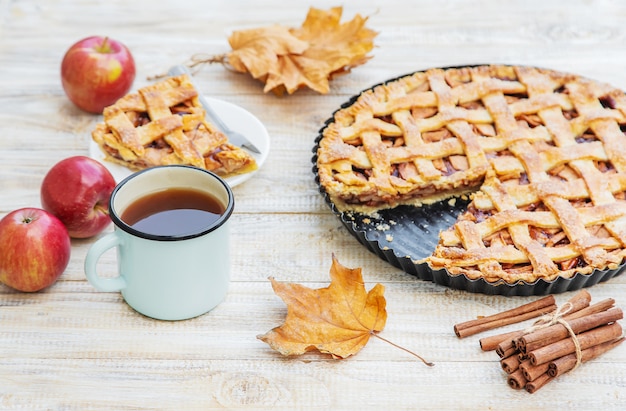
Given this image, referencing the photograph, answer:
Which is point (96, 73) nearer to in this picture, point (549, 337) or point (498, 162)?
point (498, 162)

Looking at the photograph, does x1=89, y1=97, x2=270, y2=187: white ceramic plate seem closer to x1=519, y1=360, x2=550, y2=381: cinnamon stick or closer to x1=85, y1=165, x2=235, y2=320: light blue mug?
x1=85, y1=165, x2=235, y2=320: light blue mug

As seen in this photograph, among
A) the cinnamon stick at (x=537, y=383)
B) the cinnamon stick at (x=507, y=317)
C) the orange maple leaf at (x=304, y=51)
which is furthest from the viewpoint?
the orange maple leaf at (x=304, y=51)

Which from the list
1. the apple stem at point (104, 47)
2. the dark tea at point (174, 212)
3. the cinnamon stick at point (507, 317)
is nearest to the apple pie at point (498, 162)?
the cinnamon stick at point (507, 317)

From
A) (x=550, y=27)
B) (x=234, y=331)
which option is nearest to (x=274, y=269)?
(x=234, y=331)

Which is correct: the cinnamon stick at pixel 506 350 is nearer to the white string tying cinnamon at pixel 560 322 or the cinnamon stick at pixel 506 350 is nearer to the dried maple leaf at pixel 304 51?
the white string tying cinnamon at pixel 560 322

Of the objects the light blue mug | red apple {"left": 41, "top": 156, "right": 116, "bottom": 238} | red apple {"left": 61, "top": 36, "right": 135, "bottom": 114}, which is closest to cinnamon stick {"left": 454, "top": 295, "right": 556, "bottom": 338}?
the light blue mug
